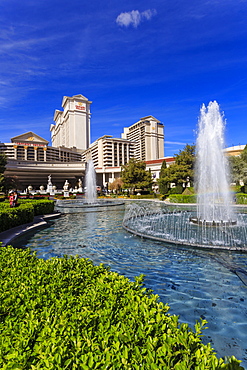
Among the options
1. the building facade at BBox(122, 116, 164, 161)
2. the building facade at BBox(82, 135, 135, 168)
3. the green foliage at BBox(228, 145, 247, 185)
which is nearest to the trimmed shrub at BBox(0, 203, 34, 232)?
the green foliage at BBox(228, 145, 247, 185)

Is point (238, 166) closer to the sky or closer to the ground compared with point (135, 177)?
closer to the sky

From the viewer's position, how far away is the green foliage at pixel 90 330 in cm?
183

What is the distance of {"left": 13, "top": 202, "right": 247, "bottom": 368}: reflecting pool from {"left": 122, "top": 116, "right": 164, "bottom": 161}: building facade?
133995mm

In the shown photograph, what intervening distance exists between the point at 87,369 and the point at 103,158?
109384mm

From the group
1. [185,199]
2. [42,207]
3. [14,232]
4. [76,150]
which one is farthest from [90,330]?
[76,150]

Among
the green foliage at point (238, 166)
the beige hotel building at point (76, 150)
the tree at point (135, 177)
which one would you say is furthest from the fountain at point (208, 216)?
the beige hotel building at point (76, 150)

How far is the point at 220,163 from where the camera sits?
57.4 feet

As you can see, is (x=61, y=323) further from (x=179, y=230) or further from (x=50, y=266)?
(x=179, y=230)

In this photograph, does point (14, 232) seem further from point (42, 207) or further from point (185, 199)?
point (185, 199)

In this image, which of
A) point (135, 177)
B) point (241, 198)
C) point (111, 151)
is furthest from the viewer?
point (111, 151)

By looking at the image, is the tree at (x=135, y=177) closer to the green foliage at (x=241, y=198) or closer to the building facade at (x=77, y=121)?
the green foliage at (x=241, y=198)

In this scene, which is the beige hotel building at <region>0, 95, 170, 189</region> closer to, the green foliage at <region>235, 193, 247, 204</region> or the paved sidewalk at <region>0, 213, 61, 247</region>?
the green foliage at <region>235, 193, 247, 204</region>

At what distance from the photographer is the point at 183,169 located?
39.5 m

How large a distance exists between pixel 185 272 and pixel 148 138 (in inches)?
5582
